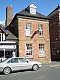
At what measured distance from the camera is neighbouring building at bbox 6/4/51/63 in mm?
31734

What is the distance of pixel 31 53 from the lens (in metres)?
32.2

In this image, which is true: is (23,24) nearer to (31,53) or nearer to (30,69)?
(31,53)

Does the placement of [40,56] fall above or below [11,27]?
below

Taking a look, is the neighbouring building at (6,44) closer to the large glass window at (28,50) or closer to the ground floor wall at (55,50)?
the large glass window at (28,50)

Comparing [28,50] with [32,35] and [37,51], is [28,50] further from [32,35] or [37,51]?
[32,35]

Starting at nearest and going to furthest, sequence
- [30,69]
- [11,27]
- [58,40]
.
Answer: [30,69]
[11,27]
[58,40]

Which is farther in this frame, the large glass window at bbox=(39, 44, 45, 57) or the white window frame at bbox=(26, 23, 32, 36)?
the large glass window at bbox=(39, 44, 45, 57)

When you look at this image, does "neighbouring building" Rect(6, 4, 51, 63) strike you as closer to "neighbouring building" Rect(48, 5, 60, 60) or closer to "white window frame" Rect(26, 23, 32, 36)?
"white window frame" Rect(26, 23, 32, 36)

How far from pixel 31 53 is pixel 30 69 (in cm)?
1132

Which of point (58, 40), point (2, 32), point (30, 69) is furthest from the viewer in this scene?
point (58, 40)

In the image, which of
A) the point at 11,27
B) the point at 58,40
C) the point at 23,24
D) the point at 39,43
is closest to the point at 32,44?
the point at 39,43

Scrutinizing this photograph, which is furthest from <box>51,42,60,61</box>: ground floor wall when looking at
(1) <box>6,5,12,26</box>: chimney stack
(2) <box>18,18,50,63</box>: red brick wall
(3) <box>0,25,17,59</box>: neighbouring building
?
(3) <box>0,25,17,59</box>: neighbouring building

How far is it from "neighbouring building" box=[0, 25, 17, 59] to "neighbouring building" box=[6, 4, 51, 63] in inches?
32.9

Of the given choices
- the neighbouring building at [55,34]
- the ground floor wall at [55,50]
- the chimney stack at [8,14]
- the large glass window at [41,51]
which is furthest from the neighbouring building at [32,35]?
the ground floor wall at [55,50]
